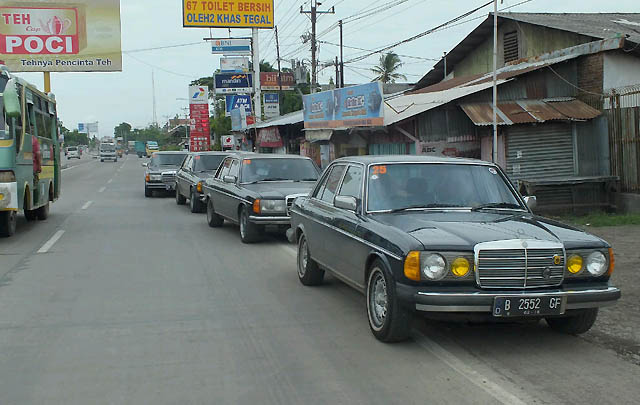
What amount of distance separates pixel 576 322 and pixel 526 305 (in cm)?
97

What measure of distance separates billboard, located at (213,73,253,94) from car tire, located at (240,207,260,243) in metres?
28.4

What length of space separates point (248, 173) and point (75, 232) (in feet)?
12.6

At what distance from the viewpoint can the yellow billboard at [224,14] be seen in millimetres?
37375

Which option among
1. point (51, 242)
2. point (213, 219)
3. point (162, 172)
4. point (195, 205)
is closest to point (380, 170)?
point (51, 242)

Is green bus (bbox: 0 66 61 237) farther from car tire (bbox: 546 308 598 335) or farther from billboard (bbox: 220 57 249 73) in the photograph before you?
billboard (bbox: 220 57 249 73)

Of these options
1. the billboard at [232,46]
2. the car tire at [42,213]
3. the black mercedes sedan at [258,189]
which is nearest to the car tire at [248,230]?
the black mercedes sedan at [258,189]

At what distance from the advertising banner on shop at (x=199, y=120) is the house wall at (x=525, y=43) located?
108ft

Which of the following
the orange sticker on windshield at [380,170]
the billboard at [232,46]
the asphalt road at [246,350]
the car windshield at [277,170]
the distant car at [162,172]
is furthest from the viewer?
the billboard at [232,46]

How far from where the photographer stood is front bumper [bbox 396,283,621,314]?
5.19 m

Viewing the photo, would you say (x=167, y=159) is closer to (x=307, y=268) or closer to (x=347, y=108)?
(x=347, y=108)

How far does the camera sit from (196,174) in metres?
18.4

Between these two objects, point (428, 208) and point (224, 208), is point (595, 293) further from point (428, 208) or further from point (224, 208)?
point (224, 208)

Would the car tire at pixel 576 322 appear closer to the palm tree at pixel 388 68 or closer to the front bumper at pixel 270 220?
the front bumper at pixel 270 220

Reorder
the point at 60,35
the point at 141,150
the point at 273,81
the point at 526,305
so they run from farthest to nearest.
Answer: the point at 141,150, the point at 273,81, the point at 60,35, the point at 526,305
